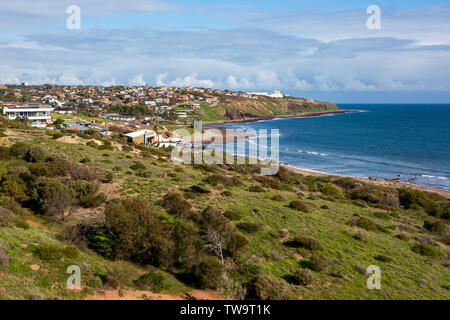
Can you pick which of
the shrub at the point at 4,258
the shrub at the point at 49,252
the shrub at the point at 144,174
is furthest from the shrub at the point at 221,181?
the shrub at the point at 4,258

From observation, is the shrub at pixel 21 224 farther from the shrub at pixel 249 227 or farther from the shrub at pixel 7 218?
the shrub at pixel 249 227

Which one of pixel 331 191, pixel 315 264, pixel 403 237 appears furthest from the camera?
pixel 331 191

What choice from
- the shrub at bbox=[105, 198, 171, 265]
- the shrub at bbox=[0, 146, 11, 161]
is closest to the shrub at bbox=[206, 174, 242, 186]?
the shrub at bbox=[105, 198, 171, 265]

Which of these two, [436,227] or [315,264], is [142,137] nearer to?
[436,227]

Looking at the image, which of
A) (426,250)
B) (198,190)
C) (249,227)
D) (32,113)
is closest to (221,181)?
(198,190)

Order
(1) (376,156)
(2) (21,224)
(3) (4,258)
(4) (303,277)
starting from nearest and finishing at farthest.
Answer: (3) (4,258) < (4) (303,277) < (2) (21,224) < (1) (376,156)
